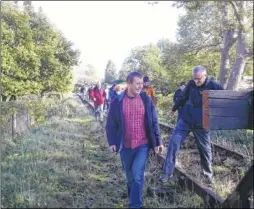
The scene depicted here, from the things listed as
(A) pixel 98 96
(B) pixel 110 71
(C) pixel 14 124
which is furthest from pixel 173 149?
(B) pixel 110 71

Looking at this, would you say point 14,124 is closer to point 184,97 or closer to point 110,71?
point 184,97

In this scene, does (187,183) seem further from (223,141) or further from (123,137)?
(223,141)

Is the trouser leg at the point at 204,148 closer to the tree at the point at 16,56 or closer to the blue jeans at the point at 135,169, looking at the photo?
the blue jeans at the point at 135,169

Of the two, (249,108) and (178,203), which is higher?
(249,108)

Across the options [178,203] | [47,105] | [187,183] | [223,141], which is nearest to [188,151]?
[223,141]

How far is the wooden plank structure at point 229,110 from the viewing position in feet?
12.9

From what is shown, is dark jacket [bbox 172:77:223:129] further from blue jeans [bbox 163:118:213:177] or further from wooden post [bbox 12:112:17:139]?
wooden post [bbox 12:112:17:139]

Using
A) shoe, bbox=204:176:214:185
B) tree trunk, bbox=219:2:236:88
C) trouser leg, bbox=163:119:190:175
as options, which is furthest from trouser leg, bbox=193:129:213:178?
tree trunk, bbox=219:2:236:88

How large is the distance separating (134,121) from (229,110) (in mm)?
1337

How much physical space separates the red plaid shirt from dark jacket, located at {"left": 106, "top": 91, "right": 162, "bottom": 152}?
0.06 meters

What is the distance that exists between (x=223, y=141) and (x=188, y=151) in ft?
4.55

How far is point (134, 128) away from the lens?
4781 mm

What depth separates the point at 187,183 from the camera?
218 inches

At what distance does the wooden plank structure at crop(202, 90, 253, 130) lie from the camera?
393 centimetres
